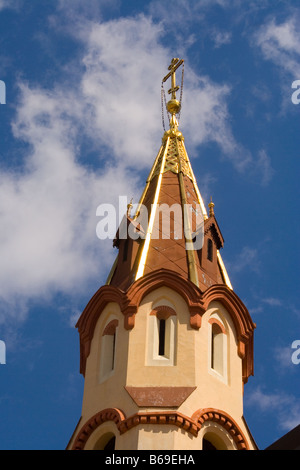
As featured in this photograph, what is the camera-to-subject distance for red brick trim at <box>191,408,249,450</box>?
3147 centimetres

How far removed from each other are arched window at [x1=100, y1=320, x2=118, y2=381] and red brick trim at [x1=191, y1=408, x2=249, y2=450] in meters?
3.48

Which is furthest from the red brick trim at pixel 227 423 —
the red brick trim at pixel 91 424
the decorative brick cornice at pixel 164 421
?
the red brick trim at pixel 91 424

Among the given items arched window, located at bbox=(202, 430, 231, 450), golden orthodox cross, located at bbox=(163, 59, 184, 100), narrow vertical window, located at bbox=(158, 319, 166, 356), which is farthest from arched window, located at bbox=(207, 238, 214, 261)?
golden orthodox cross, located at bbox=(163, 59, 184, 100)

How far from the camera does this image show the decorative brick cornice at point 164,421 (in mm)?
30547

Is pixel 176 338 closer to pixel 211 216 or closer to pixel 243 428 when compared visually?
pixel 243 428

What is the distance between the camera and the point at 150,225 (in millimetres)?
37031

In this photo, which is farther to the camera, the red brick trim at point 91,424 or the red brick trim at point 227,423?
the red brick trim at point 91,424

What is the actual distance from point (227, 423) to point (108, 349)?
456cm

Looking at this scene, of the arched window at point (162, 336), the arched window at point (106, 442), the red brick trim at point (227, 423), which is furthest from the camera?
the arched window at point (162, 336)

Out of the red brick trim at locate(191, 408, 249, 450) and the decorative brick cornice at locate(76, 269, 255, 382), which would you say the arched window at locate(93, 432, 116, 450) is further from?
the decorative brick cornice at locate(76, 269, 255, 382)

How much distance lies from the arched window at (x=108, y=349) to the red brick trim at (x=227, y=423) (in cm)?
348

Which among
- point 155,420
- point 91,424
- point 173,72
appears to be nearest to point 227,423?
point 155,420

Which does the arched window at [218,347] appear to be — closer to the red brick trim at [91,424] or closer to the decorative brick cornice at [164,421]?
the decorative brick cornice at [164,421]
